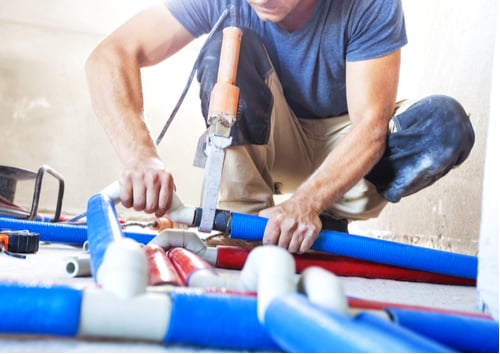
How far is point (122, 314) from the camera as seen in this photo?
0.51 meters

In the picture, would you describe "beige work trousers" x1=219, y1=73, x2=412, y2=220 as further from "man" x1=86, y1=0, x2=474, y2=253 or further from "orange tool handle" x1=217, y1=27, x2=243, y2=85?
"orange tool handle" x1=217, y1=27, x2=243, y2=85

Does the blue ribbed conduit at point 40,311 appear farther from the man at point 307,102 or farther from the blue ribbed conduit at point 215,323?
the man at point 307,102

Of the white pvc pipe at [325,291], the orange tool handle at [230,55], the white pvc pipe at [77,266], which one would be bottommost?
the white pvc pipe at [77,266]

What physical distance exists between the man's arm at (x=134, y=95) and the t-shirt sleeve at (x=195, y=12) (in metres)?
0.02

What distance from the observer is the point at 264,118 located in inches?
62.9

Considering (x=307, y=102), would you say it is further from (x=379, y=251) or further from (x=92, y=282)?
(x=92, y=282)

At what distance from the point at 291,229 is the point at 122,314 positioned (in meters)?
0.65

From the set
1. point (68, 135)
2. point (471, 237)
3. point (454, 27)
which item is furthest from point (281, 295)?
point (68, 135)

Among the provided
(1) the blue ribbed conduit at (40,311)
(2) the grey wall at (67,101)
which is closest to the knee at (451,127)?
(1) the blue ribbed conduit at (40,311)

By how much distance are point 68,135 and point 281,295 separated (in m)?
4.31

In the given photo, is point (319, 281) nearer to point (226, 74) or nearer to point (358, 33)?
point (226, 74)

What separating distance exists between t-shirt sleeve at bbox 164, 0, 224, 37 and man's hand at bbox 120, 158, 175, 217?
2.17ft

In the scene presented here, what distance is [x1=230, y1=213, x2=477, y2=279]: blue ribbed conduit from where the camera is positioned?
3.80 feet

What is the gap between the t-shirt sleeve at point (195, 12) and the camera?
1.54m
